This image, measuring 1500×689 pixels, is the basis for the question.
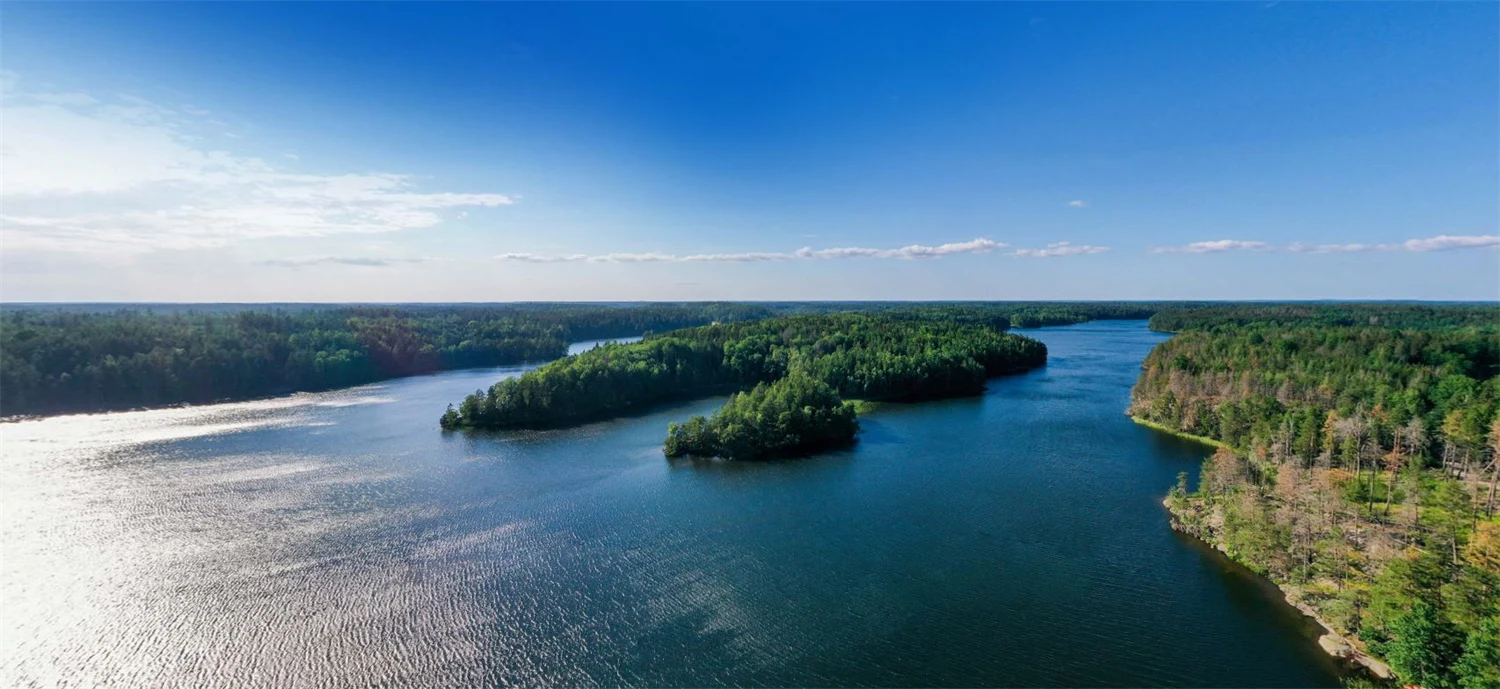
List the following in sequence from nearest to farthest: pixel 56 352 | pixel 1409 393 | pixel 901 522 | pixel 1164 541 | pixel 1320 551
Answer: pixel 1320 551
pixel 1164 541
pixel 901 522
pixel 1409 393
pixel 56 352

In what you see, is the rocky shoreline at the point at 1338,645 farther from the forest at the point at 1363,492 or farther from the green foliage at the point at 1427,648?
the green foliage at the point at 1427,648

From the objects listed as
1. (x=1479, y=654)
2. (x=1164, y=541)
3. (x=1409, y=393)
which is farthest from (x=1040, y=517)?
(x=1409, y=393)

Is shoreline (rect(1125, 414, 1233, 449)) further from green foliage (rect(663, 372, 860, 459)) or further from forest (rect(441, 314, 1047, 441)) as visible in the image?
green foliage (rect(663, 372, 860, 459))

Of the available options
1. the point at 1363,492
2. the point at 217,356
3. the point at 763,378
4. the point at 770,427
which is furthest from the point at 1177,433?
the point at 217,356

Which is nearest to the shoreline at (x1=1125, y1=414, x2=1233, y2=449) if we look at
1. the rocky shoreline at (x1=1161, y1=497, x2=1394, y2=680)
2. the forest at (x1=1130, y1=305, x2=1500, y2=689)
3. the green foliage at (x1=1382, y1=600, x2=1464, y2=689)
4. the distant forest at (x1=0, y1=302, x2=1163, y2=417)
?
the forest at (x1=1130, y1=305, x2=1500, y2=689)

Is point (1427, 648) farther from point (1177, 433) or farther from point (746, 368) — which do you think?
point (746, 368)

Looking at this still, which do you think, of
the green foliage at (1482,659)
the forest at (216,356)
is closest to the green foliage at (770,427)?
the green foliage at (1482,659)

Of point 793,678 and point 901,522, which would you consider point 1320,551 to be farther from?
point 793,678
